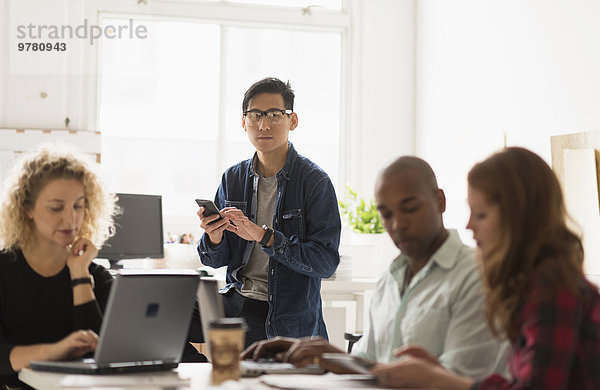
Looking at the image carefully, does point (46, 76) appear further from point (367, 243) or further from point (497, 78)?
point (497, 78)

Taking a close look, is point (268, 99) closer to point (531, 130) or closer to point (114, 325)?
point (114, 325)

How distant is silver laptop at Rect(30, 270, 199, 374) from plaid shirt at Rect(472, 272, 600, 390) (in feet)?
2.42

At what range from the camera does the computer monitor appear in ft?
14.0

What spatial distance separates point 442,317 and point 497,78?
3.21m

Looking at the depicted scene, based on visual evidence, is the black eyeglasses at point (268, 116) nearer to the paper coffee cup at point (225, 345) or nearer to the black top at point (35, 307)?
the black top at point (35, 307)

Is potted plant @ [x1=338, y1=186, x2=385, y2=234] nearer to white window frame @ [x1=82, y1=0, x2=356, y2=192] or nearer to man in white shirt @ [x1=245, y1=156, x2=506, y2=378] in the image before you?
white window frame @ [x1=82, y1=0, x2=356, y2=192]


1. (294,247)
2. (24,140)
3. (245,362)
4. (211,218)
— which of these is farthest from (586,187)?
(24,140)

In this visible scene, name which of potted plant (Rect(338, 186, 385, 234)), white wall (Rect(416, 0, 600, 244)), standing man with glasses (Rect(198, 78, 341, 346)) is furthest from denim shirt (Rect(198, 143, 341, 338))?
potted plant (Rect(338, 186, 385, 234))

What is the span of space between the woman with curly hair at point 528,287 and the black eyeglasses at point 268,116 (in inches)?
64.4

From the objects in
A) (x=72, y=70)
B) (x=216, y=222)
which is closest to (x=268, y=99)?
(x=216, y=222)

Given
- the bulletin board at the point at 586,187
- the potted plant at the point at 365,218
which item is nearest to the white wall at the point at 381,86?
the potted plant at the point at 365,218

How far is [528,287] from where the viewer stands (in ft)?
4.55

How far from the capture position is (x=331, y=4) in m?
5.95

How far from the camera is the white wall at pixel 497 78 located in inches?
151
